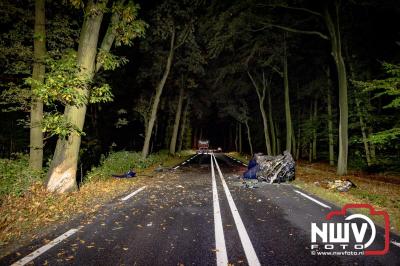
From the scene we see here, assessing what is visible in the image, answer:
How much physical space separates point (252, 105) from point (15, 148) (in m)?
35.9

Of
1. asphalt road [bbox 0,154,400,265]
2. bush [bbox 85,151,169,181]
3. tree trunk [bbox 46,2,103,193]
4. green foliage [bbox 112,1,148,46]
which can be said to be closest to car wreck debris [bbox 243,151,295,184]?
asphalt road [bbox 0,154,400,265]

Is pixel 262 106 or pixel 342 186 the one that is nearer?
pixel 342 186

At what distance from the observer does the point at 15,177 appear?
31.3ft

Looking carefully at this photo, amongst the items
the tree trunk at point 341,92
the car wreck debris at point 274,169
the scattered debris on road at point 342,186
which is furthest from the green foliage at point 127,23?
the tree trunk at point 341,92

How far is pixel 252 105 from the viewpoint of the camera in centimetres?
4812

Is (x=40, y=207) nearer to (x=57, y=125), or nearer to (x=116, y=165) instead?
(x=57, y=125)

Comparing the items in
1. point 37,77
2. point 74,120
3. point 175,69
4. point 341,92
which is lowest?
point 74,120

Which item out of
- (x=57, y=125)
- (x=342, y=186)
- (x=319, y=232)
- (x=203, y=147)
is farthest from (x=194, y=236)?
(x=203, y=147)

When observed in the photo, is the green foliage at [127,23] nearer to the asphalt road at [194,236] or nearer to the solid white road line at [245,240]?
the asphalt road at [194,236]

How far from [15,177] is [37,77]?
3692 mm

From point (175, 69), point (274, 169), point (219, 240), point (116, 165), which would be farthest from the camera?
point (175, 69)

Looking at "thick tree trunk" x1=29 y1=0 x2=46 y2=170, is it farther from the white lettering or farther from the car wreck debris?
the car wreck debris

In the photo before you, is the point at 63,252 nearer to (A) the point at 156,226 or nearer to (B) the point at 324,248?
(A) the point at 156,226

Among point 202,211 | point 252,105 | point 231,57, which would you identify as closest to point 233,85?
point 231,57
